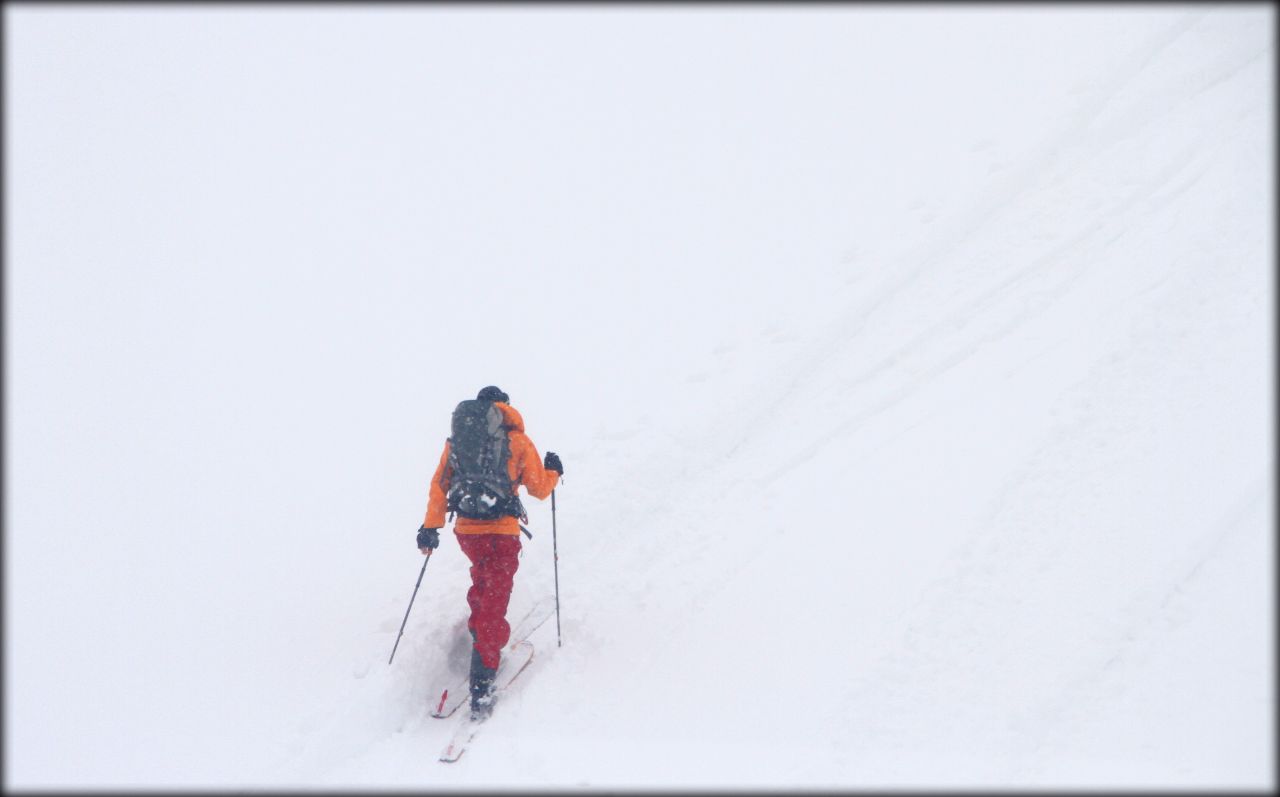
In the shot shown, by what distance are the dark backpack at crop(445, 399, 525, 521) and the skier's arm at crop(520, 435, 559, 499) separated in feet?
0.44

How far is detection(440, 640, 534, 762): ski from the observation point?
5.04 metres

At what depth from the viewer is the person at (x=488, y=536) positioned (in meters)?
5.41

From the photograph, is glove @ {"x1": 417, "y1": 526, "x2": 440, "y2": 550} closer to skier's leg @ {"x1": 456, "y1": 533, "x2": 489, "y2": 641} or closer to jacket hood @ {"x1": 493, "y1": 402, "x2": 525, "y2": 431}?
skier's leg @ {"x1": 456, "y1": 533, "x2": 489, "y2": 641}

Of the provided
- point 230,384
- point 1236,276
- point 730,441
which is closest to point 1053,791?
point 730,441

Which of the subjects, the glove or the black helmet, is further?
the black helmet

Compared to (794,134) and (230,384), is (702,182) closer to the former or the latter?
(794,134)

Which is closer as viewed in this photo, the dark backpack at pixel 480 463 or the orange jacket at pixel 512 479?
the dark backpack at pixel 480 463

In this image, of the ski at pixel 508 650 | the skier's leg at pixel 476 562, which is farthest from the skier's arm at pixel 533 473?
the ski at pixel 508 650

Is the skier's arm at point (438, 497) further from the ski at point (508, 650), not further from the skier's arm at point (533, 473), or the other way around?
the ski at point (508, 650)

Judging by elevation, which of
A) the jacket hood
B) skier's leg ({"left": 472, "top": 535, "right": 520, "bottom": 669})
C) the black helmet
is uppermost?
the black helmet

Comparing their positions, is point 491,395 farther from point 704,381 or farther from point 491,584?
point 704,381

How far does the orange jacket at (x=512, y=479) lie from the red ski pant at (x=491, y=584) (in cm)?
7

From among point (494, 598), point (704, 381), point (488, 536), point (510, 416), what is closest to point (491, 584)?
point (494, 598)

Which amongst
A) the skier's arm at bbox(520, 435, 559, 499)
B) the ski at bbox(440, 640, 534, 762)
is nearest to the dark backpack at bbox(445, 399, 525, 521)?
the skier's arm at bbox(520, 435, 559, 499)
